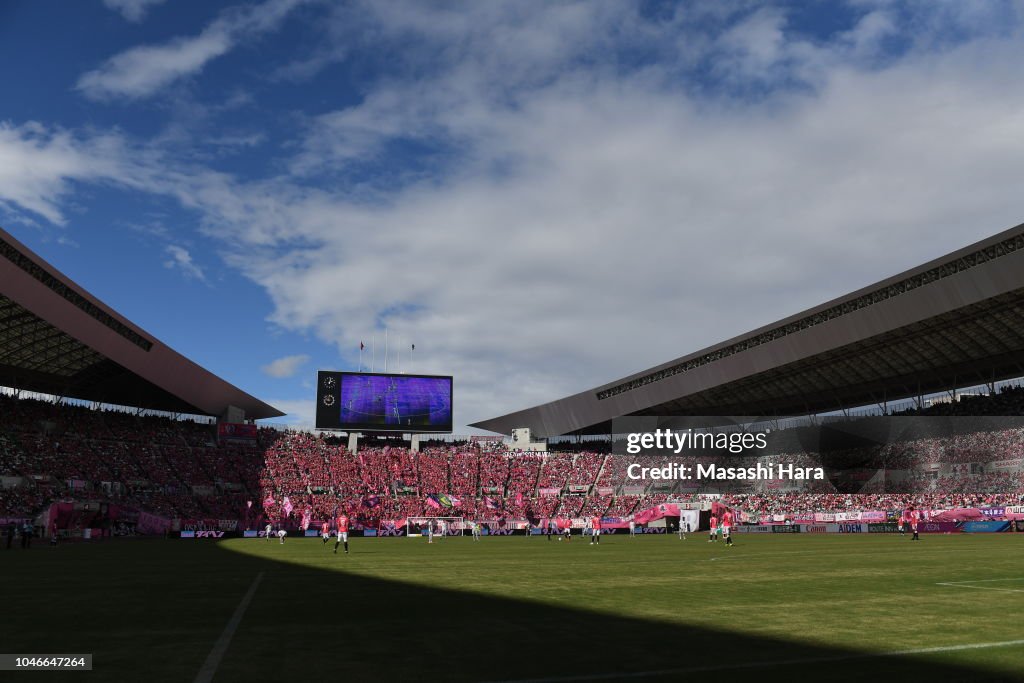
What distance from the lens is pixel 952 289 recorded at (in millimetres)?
52344

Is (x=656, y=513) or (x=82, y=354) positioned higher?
(x=82, y=354)

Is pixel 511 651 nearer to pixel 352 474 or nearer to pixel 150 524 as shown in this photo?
pixel 150 524

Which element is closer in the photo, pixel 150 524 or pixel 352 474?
pixel 150 524

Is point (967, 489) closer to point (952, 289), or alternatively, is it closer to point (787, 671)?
point (952, 289)

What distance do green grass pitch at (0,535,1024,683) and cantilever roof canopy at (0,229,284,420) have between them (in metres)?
35.9

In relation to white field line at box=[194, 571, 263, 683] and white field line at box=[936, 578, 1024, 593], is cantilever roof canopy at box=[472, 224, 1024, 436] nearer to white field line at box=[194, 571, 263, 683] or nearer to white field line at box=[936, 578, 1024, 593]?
white field line at box=[936, 578, 1024, 593]

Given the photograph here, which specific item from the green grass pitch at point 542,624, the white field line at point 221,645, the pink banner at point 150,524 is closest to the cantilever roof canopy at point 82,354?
the pink banner at point 150,524

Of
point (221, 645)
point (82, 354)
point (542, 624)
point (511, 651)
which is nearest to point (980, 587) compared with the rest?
point (542, 624)

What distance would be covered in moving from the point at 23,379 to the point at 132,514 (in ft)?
72.5

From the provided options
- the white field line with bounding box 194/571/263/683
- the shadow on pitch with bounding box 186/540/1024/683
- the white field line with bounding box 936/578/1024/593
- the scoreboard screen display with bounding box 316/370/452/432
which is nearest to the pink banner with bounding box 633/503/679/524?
the scoreboard screen display with bounding box 316/370/452/432

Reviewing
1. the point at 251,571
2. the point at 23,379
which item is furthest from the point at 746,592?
the point at 23,379

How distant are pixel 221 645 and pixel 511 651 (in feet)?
11.6

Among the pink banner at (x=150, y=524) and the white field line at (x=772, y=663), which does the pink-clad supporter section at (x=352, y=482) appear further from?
Result: the white field line at (x=772, y=663)

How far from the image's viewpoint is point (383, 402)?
83.6 m
